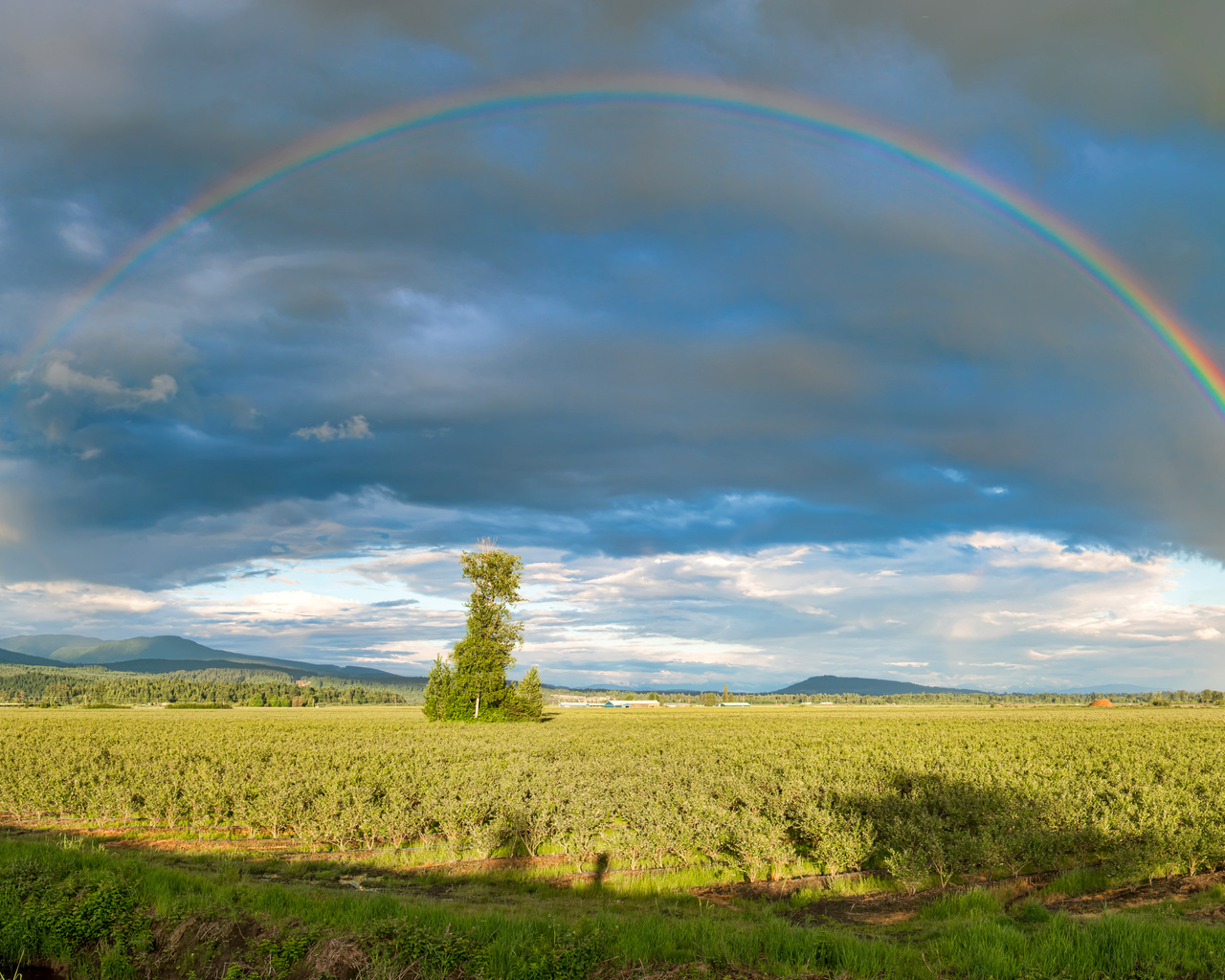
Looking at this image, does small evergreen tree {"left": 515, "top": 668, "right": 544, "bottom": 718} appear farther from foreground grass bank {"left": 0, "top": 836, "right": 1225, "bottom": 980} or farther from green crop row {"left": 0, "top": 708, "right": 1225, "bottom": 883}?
foreground grass bank {"left": 0, "top": 836, "right": 1225, "bottom": 980}

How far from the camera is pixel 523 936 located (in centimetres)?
1129

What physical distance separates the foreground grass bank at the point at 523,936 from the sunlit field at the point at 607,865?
0.16 ft

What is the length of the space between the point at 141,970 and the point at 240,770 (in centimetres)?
1825

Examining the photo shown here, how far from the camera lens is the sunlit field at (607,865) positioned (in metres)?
10.9

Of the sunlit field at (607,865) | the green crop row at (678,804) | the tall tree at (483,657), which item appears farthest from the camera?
the tall tree at (483,657)

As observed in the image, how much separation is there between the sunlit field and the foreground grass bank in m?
0.05

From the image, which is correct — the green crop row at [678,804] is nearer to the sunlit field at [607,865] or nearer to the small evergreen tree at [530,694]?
the sunlit field at [607,865]

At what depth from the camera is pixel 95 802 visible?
25297 mm

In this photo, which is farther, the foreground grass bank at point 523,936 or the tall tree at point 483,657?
the tall tree at point 483,657

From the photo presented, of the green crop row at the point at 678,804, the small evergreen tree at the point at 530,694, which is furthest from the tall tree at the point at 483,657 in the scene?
the green crop row at the point at 678,804

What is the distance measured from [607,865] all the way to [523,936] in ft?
26.5

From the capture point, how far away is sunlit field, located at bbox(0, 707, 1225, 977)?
10.9 m

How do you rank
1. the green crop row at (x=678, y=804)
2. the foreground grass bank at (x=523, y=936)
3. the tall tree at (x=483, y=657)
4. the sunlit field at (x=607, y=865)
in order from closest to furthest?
the foreground grass bank at (x=523, y=936), the sunlit field at (x=607, y=865), the green crop row at (x=678, y=804), the tall tree at (x=483, y=657)

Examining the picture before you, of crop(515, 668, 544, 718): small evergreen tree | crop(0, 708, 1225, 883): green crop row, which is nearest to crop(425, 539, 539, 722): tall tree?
Result: crop(515, 668, 544, 718): small evergreen tree
